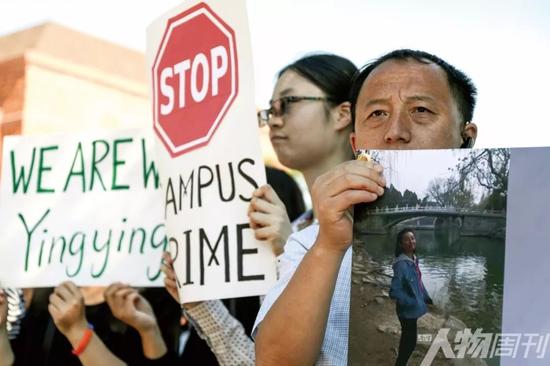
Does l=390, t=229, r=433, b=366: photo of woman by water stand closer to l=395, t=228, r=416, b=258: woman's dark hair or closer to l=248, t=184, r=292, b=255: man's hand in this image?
l=395, t=228, r=416, b=258: woman's dark hair

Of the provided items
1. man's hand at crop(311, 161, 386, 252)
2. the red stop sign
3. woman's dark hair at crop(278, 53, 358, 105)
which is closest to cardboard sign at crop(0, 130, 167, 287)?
the red stop sign

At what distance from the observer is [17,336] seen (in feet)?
11.9

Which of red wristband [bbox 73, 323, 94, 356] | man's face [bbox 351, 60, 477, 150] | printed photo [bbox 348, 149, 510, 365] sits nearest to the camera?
printed photo [bbox 348, 149, 510, 365]

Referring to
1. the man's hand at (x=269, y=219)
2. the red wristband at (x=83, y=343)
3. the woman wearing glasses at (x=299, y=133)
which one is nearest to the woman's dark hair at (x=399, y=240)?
the man's hand at (x=269, y=219)

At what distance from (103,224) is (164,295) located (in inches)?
14.5

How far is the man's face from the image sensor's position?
5.69ft

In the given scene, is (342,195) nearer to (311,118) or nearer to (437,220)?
(437,220)

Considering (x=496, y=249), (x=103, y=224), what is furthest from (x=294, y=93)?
(x=496, y=249)

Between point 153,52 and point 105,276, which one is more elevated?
point 153,52

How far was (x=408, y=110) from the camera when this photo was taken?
1755 mm

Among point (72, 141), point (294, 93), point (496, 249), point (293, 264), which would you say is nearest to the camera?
point (496, 249)

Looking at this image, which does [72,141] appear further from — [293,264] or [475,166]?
[475,166]

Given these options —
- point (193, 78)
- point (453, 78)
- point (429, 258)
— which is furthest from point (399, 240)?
point (193, 78)

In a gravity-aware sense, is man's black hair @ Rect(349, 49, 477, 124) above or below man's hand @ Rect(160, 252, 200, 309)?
above
